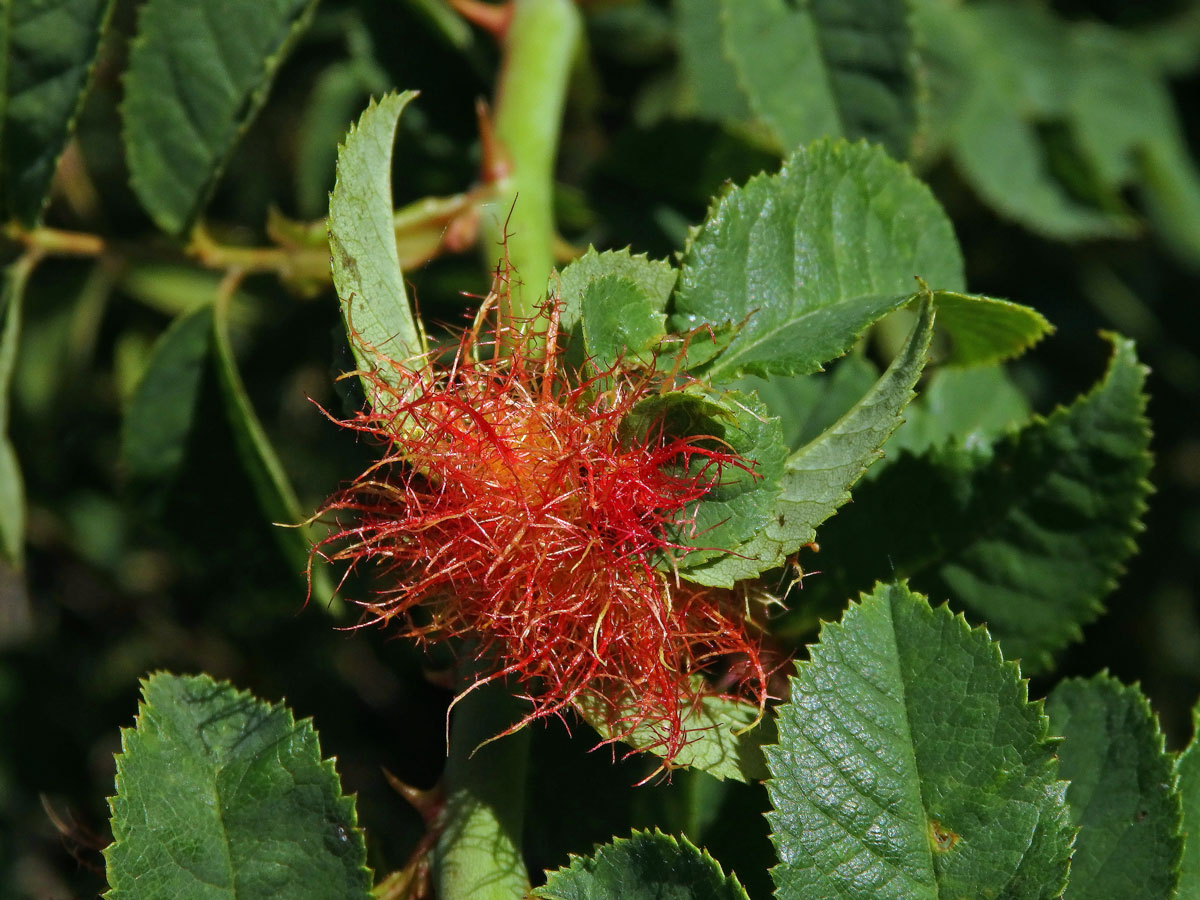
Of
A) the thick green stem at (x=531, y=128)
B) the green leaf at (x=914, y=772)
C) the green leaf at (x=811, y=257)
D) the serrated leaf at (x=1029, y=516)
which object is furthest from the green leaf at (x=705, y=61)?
the green leaf at (x=914, y=772)

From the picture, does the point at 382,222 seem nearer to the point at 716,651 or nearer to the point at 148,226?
the point at 716,651

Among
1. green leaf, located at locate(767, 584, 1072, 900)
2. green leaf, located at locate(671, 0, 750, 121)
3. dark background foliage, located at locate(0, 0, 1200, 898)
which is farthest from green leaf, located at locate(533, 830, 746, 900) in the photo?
green leaf, located at locate(671, 0, 750, 121)

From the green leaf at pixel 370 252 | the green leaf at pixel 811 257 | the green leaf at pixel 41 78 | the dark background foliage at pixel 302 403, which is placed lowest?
the dark background foliage at pixel 302 403

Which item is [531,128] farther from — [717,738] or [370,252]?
[717,738]

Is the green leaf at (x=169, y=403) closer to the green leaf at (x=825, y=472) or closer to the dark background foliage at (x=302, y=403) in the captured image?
the dark background foliage at (x=302, y=403)

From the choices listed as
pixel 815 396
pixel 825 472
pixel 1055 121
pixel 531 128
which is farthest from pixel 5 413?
pixel 1055 121

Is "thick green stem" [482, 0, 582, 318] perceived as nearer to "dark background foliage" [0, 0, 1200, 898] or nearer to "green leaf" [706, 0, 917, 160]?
"dark background foliage" [0, 0, 1200, 898]
